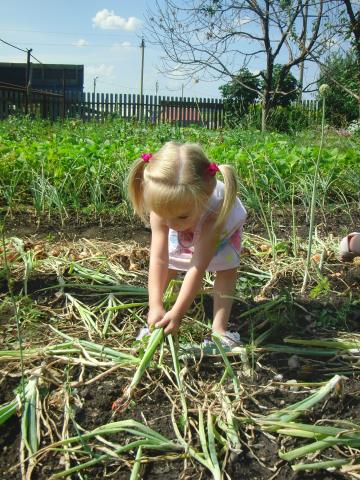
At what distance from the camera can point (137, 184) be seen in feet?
6.37

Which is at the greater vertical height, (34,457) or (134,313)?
(134,313)

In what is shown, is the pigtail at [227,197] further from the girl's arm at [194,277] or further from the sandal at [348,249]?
the sandal at [348,249]

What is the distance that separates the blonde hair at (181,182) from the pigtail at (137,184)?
11 centimetres

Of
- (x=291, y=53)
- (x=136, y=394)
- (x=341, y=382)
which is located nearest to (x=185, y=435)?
(x=136, y=394)

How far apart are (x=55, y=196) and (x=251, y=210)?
131cm

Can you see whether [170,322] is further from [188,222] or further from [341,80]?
[341,80]

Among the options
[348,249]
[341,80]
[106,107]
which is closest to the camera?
[348,249]

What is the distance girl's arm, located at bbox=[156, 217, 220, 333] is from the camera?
1634 millimetres

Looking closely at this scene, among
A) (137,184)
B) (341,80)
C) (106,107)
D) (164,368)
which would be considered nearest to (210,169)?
(137,184)

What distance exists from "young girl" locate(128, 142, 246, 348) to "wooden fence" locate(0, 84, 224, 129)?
34.3 feet

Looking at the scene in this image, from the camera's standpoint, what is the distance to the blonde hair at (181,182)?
1.63 meters

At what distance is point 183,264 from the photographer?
81.2 inches

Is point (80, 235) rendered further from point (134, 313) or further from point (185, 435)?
point (185, 435)

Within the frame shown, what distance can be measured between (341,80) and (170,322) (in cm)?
1078
